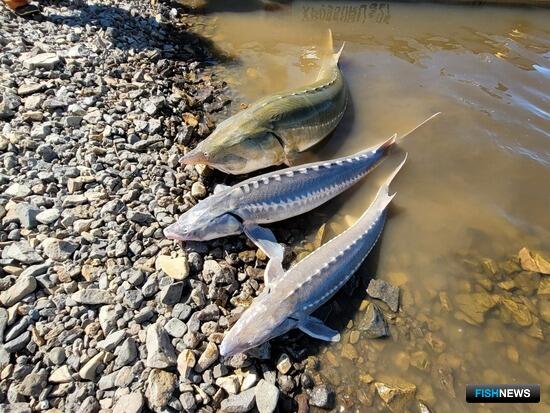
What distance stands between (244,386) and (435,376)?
1.96 metres

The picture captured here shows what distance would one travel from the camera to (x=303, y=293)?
4.02 meters

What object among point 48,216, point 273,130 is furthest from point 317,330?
point 48,216

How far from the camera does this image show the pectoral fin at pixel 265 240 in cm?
450

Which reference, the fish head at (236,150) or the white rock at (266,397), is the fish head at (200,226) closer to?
the fish head at (236,150)

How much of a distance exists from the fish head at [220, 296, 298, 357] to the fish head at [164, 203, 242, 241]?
40.6 inches

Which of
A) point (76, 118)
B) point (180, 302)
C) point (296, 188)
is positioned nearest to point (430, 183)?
point (296, 188)

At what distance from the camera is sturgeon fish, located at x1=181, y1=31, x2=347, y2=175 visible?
5.21 metres

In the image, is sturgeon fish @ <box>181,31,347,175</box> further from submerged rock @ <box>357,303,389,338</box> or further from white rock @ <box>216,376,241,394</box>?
white rock @ <box>216,376,241,394</box>

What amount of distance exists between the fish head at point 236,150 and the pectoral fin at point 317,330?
7.50 feet

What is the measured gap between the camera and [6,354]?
11.2ft

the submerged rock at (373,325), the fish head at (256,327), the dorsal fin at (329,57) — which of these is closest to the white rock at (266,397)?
the fish head at (256,327)

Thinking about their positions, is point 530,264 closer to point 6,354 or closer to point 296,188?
point 296,188

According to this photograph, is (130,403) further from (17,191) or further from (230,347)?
(17,191)

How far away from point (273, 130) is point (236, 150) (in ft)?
2.32
